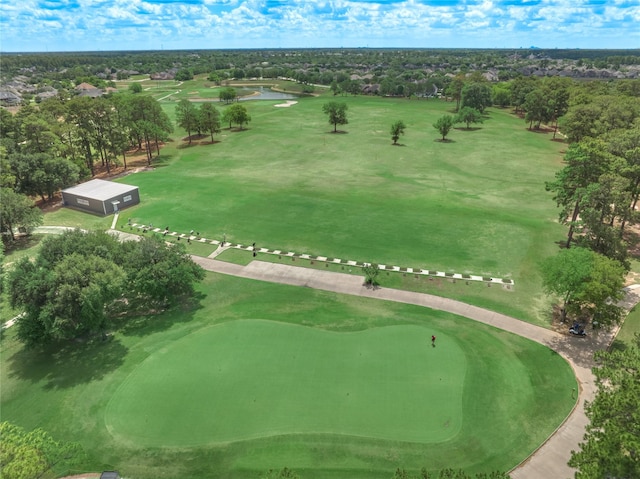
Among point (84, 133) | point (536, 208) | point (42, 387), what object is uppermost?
point (84, 133)

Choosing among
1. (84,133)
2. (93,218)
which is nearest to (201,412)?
(93,218)

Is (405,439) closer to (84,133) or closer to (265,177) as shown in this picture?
(265,177)

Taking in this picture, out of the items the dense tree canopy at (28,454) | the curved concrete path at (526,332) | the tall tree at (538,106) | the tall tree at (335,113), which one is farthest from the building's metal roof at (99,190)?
the tall tree at (538,106)

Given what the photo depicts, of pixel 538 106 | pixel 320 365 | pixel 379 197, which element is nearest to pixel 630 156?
pixel 379 197

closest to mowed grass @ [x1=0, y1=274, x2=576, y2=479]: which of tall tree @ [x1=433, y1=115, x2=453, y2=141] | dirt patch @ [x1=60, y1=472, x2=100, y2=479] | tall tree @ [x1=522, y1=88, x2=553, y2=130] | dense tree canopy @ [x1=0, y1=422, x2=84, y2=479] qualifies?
dirt patch @ [x1=60, y1=472, x2=100, y2=479]

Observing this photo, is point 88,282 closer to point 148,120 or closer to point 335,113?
point 148,120

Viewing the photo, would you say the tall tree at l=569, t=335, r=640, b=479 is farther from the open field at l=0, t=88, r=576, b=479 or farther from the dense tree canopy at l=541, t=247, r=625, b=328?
the dense tree canopy at l=541, t=247, r=625, b=328
